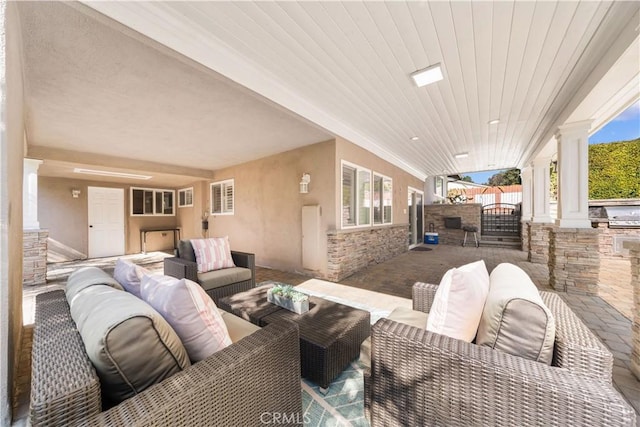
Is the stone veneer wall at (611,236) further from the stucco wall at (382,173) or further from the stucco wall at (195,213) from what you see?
the stucco wall at (195,213)

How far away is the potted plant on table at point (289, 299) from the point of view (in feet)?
7.20

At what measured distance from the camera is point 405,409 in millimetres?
1238

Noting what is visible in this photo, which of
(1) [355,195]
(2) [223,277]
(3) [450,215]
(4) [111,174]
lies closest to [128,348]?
(2) [223,277]

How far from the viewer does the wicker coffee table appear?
1.72 metres

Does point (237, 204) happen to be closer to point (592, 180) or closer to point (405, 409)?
point (405, 409)

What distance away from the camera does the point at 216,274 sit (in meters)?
3.27

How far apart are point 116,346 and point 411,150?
21.8 ft

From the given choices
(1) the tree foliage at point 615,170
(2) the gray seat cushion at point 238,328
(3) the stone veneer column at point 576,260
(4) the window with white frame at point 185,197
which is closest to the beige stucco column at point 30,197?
(4) the window with white frame at point 185,197

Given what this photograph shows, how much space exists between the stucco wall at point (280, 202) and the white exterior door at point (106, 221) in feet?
13.3

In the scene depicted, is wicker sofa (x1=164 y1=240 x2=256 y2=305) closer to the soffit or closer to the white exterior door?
the soffit

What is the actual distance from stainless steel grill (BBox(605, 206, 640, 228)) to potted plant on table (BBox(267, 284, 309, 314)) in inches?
321

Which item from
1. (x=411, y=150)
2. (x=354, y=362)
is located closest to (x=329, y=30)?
(x=354, y=362)

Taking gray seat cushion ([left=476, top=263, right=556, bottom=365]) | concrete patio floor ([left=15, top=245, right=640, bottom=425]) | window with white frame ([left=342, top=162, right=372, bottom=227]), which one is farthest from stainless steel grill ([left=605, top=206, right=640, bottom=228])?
gray seat cushion ([left=476, top=263, right=556, bottom=365])

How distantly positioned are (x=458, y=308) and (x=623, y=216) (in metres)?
8.21
